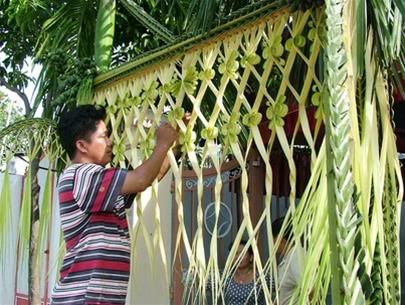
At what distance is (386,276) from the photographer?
4.56ft

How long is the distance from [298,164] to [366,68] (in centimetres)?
257

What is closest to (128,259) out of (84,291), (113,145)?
(84,291)

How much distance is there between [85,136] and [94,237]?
359mm

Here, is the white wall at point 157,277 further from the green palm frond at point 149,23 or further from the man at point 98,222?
the man at point 98,222

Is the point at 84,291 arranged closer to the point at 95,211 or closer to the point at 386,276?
the point at 95,211

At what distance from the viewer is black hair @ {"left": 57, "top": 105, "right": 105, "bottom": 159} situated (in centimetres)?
215

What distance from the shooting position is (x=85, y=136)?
2146mm

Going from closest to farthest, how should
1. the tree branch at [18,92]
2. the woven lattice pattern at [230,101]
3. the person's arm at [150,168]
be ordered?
1. the woven lattice pattern at [230,101]
2. the person's arm at [150,168]
3. the tree branch at [18,92]

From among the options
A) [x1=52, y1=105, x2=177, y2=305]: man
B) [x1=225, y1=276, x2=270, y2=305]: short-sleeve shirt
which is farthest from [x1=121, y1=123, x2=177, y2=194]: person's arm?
[x1=225, y1=276, x2=270, y2=305]: short-sleeve shirt

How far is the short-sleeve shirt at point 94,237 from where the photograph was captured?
1.96 meters

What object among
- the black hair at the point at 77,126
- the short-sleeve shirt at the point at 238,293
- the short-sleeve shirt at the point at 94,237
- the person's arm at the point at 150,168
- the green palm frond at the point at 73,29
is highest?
the green palm frond at the point at 73,29

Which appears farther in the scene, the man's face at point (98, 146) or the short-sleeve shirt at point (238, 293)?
the short-sleeve shirt at point (238, 293)

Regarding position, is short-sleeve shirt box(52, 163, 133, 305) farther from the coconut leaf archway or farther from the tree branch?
the tree branch

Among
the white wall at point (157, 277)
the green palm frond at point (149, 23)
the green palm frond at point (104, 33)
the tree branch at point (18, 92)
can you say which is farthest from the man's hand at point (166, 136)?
the tree branch at point (18, 92)
